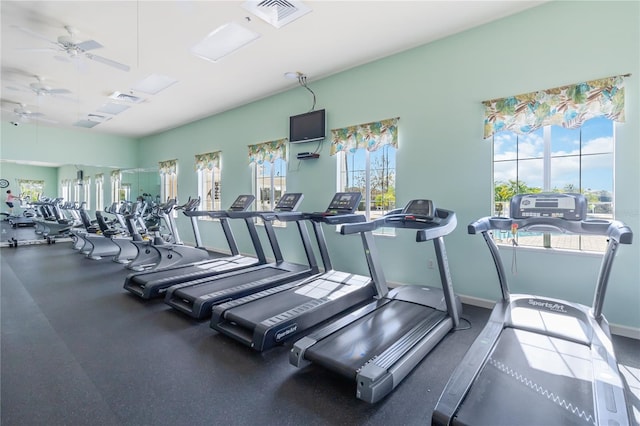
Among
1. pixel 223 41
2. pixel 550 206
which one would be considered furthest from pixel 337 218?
pixel 223 41

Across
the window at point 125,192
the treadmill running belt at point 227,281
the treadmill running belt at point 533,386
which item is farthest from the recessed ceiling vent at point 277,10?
the window at point 125,192

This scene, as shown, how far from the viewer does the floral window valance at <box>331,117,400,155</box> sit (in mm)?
4371

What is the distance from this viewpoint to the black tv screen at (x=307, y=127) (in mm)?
5156

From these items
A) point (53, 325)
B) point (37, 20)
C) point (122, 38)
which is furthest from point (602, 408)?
point (37, 20)

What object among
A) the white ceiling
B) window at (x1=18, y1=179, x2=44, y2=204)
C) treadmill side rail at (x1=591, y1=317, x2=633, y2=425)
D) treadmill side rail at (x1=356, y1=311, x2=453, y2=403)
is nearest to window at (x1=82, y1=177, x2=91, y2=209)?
window at (x1=18, y1=179, x2=44, y2=204)

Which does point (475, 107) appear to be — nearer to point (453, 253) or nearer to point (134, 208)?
point (453, 253)

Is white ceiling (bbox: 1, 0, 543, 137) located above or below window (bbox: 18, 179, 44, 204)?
above

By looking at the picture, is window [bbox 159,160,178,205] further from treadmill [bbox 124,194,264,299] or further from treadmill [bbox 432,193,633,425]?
treadmill [bbox 432,193,633,425]

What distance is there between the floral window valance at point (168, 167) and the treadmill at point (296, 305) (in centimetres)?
590

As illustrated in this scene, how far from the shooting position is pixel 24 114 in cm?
708

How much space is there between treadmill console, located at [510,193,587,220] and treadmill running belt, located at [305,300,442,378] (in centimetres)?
125

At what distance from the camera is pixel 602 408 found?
1639mm

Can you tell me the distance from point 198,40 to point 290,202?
2.47 meters

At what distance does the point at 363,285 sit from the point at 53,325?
338cm
